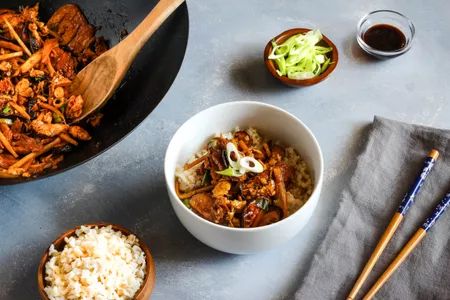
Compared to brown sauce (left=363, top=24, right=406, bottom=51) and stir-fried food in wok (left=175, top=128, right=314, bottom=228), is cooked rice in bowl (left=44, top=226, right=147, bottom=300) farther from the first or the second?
brown sauce (left=363, top=24, right=406, bottom=51)

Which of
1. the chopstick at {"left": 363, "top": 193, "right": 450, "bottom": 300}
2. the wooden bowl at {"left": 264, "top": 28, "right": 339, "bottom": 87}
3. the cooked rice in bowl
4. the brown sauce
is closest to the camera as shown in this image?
the cooked rice in bowl

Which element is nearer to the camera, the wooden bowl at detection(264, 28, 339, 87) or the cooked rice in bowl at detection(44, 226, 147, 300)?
the cooked rice in bowl at detection(44, 226, 147, 300)

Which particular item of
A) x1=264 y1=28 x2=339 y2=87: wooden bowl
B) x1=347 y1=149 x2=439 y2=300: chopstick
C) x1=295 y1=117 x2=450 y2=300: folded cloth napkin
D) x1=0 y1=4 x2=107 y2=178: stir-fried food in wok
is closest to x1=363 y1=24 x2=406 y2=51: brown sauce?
x1=264 y1=28 x2=339 y2=87: wooden bowl

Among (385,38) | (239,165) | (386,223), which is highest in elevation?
(239,165)

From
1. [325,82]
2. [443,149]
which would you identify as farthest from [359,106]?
[443,149]

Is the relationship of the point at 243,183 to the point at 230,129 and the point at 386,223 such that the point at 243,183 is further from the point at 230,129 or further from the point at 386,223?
the point at 386,223

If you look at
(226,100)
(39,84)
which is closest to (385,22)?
(226,100)

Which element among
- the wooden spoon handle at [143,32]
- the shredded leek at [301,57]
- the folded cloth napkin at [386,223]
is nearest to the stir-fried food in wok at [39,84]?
the wooden spoon handle at [143,32]

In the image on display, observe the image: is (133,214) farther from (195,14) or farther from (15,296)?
(195,14)
